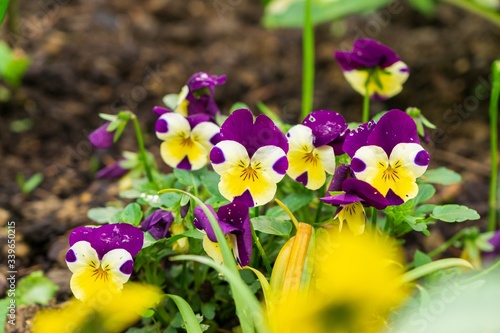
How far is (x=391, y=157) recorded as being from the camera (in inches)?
38.5

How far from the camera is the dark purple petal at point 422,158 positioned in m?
0.96

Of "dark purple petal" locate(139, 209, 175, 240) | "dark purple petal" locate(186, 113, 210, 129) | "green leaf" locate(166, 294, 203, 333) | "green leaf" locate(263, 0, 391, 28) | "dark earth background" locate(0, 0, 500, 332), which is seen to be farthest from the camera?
"green leaf" locate(263, 0, 391, 28)

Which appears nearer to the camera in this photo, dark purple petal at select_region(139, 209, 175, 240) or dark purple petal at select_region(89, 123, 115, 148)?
dark purple petal at select_region(139, 209, 175, 240)

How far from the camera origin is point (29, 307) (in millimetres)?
1247

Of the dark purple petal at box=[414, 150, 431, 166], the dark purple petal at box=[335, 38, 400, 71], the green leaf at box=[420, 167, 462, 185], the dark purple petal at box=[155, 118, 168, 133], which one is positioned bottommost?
the green leaf at box=[420, 167, 462, 185]

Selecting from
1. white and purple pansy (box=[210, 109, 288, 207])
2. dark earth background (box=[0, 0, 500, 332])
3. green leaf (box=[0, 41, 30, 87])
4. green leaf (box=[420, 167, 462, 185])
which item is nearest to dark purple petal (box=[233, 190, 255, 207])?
white and purple pansy (box=[210, 109, 288, 207])

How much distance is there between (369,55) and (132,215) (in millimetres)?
495

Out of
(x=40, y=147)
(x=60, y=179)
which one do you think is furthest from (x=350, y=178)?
(x=40, y=147)

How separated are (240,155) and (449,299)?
0.40 meters

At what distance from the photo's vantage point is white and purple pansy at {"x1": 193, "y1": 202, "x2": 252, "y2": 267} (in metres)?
0.94

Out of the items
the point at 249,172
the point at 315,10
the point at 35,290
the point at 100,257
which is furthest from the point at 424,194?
the point at 315,10

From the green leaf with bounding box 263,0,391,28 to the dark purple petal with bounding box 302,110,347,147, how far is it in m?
1.14

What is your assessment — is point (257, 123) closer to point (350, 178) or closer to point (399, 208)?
point (350, 178)

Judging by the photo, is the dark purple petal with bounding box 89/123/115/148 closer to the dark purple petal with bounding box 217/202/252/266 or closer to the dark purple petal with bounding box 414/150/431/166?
the dark purple petal with bounding box 217/202/252/266
